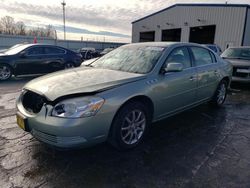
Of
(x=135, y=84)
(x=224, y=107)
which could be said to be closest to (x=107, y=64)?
(x=135, y=84)

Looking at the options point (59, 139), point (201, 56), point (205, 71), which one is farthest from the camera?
point (201, 56)

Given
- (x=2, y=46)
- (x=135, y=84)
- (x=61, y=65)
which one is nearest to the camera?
(x=135, y=84)

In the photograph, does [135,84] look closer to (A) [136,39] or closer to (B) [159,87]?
(B) [159,87]

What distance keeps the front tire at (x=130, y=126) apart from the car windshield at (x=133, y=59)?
0.63 meters

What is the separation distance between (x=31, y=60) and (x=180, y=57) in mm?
6787

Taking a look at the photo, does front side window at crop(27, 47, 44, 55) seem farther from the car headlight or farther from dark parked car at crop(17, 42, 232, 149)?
the car headlight

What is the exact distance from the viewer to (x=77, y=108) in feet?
8.11

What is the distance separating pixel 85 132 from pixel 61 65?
303 inches

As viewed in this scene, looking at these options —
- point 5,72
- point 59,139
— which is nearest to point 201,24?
point 5,72

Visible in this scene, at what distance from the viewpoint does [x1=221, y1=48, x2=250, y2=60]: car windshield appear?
8.27 metres

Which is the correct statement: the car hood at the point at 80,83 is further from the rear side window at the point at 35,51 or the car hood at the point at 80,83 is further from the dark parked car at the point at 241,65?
the rear side window at the point at 35,51

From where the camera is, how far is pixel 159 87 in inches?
130

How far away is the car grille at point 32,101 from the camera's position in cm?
276

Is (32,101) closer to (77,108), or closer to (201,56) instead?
(77,108)
